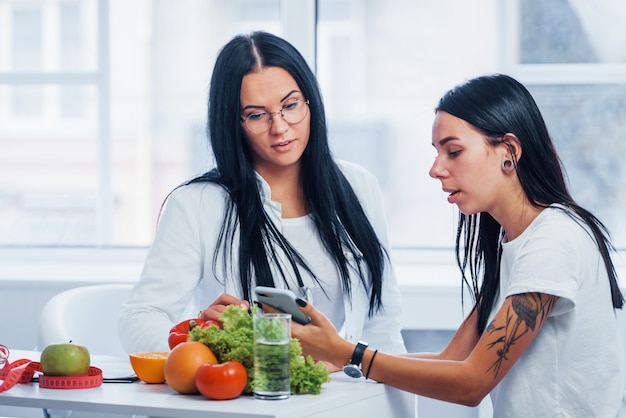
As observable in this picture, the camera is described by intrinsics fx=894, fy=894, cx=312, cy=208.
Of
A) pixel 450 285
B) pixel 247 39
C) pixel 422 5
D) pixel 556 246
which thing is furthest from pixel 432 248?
pixel 556 246

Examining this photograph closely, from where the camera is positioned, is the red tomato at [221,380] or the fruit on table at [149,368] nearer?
the red tomato at [221,380]

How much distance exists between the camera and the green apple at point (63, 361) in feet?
5.39

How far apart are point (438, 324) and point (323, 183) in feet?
2.83

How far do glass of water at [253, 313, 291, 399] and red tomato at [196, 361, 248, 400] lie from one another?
0.10 feet

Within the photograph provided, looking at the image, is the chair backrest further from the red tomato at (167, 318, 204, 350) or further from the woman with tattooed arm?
the woman with tattooed arm

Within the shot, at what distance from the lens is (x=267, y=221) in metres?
2.29

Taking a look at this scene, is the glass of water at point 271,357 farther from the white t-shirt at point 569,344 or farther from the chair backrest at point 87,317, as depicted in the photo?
the chair backrest at point 87,317

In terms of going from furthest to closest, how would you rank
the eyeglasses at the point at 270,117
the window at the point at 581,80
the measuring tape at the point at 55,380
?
the window at the point at 581,80 → the eyeglasses at the point at 270,117 → the measuring tape at the point at 55,380

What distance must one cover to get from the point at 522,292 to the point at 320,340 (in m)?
0.40

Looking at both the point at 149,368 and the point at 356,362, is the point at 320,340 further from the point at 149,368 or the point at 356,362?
the point at 149,368

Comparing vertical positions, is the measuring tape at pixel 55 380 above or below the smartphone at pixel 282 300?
below

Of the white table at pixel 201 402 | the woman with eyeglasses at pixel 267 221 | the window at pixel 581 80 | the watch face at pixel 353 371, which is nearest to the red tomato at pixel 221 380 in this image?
the white table at pixel 201 402

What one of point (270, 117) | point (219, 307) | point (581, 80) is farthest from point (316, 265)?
point (581, 80)

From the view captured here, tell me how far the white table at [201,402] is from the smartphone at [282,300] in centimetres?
14
